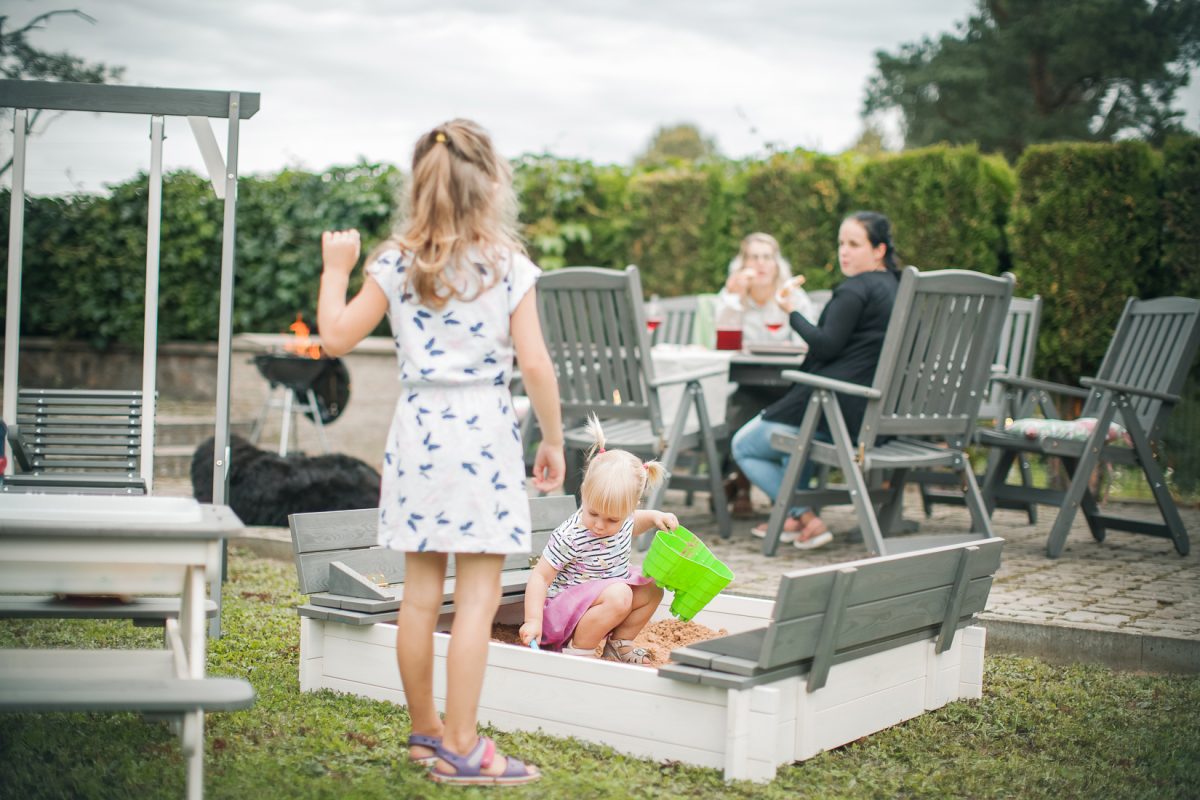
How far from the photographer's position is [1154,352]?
593 centimetres

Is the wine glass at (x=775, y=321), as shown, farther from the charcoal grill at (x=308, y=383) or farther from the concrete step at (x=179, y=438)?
the concrete step at (x=179, y=438)

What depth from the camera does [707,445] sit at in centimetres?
601

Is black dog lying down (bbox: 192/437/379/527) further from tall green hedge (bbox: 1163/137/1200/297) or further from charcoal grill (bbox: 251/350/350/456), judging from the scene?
tall green hedge (bbox: 1163/137/1200/297)

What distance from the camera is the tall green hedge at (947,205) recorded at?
864 cm

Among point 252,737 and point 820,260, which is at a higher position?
point 820,260

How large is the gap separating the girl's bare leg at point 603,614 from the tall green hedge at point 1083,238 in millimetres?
5823

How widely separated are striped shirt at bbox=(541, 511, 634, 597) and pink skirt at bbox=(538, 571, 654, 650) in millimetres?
30

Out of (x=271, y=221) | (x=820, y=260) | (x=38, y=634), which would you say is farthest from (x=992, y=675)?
(x=271, y=221)

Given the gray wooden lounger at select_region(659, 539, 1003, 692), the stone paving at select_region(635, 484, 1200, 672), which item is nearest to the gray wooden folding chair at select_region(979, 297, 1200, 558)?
the stone paving at select_region(635, 484, 1200, 672)

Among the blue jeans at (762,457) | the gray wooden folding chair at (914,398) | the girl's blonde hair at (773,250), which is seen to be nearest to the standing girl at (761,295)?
the girl's blonde hair at (773,250)

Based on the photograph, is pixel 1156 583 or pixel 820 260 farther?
pixel 820 260

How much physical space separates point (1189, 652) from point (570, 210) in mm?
7565

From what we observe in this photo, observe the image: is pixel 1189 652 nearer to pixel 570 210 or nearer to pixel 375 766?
pixel 375 766

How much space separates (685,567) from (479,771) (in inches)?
39.1
